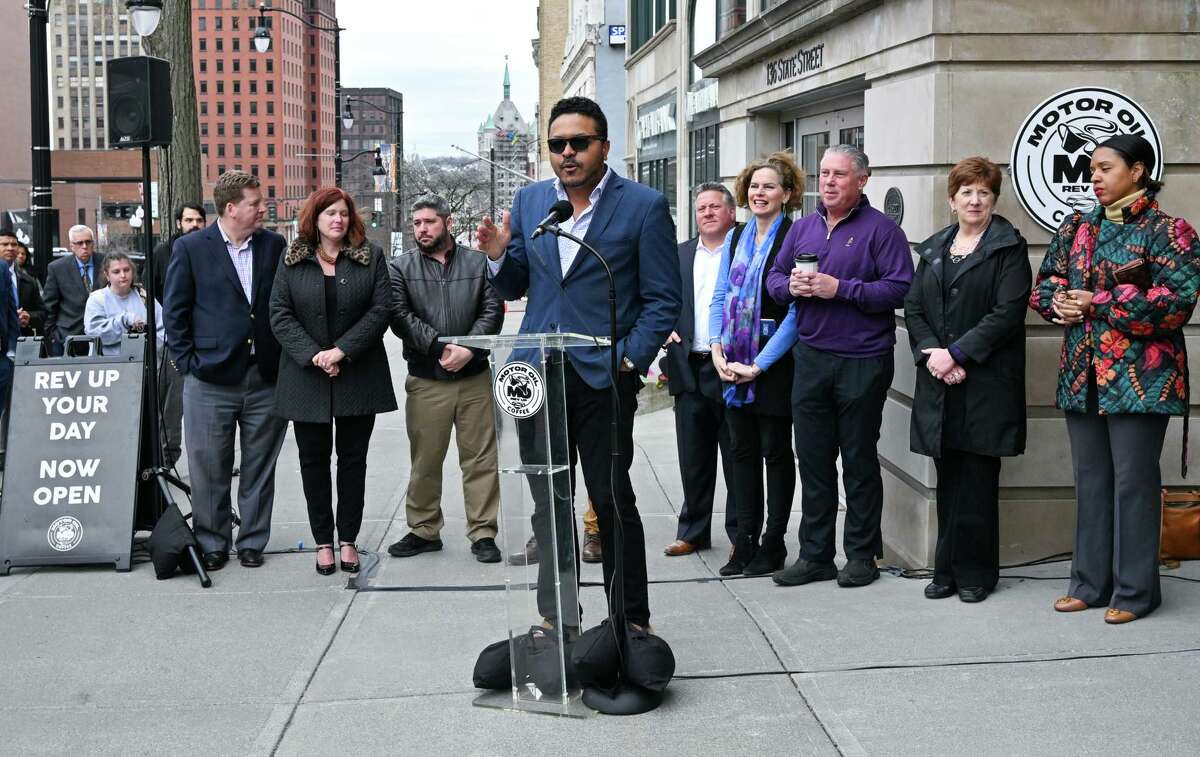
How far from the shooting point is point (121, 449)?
8.18 metres

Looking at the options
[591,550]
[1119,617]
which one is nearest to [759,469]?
[591,550]

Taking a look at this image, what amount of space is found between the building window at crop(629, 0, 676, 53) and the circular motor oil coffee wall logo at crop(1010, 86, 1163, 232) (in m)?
17.4

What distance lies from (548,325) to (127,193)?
12009 cm

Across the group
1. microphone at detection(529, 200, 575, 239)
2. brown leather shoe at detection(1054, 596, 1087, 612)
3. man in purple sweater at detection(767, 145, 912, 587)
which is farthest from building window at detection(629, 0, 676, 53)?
microphone at detection(529, 200, 575, 239)

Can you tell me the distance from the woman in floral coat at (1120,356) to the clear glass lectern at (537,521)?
2366mm

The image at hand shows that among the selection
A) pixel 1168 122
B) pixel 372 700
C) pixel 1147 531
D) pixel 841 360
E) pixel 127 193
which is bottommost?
pixel 372 700

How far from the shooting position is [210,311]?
26.4 ft

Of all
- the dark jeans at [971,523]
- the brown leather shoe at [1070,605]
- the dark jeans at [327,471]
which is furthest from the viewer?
the dark jeans at [327,471]

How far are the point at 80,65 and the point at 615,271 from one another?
173896 millimetres

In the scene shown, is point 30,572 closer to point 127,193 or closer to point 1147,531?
point 1147,531

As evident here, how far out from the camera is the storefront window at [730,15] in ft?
44.3

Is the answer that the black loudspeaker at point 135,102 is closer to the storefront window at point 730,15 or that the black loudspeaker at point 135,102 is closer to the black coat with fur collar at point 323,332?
the black coat with fur collar at point 323,332

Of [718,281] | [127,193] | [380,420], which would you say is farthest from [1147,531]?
[127,193]

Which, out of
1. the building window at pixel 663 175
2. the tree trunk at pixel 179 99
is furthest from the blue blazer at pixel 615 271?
the building window at pixel 663 175
